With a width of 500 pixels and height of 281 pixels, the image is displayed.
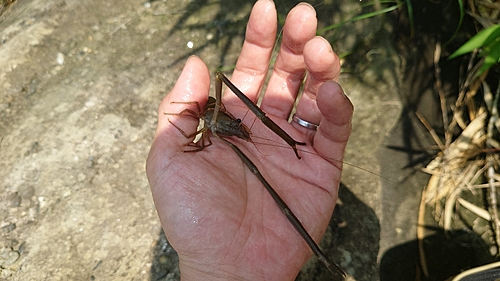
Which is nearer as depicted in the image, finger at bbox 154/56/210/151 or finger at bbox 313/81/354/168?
finger at bbox 313/81/354/168

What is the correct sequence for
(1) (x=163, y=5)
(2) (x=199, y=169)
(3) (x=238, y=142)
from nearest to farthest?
(2) (x=199, y=169) < (3) (x=238, y=142) < (1) (x=163, y=5)

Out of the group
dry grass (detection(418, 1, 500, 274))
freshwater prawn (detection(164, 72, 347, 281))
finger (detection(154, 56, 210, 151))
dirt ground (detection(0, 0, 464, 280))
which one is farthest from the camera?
dry grass (detection(418, 1, 500, 274))

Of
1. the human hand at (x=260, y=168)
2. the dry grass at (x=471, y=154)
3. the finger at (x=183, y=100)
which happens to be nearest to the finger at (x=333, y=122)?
the human hand at (x=260, y=168)

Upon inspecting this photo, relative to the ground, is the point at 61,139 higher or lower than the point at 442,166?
higher

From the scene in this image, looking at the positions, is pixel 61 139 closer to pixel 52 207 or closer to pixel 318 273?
pixel 52 207

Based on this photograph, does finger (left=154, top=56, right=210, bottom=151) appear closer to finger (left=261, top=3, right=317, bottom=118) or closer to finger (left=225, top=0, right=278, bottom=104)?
finger (left=225, top=0, right=278, bottom=104)

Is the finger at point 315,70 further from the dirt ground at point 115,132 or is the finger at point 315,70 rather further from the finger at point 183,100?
the dirt ground at point 115,132

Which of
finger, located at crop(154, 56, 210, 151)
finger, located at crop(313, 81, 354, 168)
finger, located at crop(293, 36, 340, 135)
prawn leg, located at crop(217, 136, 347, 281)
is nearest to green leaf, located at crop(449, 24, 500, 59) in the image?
finger, located at crop(293, 36, 340, 135)

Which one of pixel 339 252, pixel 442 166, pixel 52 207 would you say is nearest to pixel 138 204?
pixel 52 207
